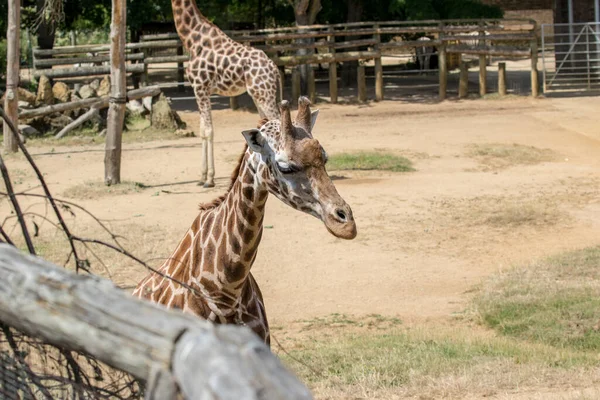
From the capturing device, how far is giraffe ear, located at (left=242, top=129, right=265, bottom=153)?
550 cm

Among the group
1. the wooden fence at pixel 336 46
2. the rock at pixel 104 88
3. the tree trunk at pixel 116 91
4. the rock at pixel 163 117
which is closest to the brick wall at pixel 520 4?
the wooden fence at pixel 336 46

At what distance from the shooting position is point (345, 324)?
8.48 metres

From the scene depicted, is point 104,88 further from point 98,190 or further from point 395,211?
point 395,211

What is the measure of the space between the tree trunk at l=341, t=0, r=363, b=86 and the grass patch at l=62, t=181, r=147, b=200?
1421 cm

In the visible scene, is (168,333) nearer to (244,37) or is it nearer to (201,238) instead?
(201,238)

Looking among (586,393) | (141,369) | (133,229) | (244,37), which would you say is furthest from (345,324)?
(244,37)

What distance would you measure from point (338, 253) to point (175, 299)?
549 cm

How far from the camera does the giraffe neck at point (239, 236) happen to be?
5.25 m

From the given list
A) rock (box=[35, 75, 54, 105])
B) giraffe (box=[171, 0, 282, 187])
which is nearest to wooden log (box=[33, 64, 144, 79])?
rock (box=[35, 75, 54, 105])

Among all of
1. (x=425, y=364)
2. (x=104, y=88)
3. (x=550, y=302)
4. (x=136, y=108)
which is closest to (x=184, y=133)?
(x=136, y=108)

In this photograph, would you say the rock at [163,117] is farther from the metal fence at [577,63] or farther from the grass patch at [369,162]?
the metal fence at [577,63]

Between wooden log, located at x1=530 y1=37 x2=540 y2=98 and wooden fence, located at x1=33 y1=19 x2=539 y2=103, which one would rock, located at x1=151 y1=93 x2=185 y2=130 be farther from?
wooden log, located at x1=530 y1=37 x2=540 y2=98

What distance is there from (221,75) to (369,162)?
2.83 m

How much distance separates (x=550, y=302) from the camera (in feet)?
27.8
